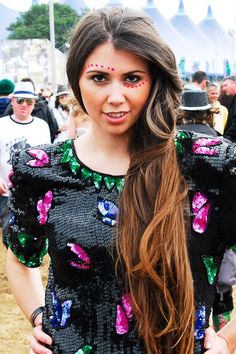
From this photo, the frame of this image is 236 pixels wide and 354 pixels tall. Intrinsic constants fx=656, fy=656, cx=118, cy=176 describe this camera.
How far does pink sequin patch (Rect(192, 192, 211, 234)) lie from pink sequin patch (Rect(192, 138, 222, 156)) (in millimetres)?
104

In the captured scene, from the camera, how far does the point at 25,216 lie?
1.79m

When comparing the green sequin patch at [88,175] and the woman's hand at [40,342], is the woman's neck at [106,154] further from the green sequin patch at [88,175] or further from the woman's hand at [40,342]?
the woman's hand at [40,342]

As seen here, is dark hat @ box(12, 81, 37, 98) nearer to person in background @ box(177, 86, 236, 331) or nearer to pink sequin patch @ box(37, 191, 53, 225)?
person in background @ box(177, 86, 236, 331)

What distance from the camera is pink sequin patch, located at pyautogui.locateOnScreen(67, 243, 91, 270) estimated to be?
1.59 meters

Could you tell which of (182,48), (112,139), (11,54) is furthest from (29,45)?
(182,48)

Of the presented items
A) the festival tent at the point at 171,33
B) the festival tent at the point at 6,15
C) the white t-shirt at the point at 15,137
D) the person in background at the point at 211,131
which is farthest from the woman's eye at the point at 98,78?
the festival tent at the point at 6,15

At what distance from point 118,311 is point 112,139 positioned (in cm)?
45

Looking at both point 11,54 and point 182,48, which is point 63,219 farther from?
point 182,48

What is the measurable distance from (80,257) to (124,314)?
0.17 meters

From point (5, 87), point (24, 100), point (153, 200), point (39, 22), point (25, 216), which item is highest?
point (153, 200)

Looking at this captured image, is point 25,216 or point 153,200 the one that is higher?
point 153,200

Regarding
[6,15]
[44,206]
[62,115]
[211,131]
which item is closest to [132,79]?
[44,206]

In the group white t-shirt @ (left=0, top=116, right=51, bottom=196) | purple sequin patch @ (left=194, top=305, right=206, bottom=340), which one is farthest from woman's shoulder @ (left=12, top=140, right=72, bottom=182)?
white t-shirt @ (left=0, top=116, right=51, bottom=196)

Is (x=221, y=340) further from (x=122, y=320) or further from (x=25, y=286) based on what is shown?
(x=25, y=286)
